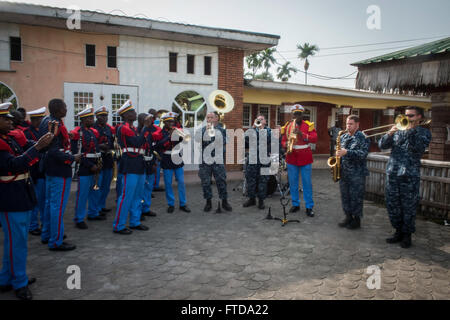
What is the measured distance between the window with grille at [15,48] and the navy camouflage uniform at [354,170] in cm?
979

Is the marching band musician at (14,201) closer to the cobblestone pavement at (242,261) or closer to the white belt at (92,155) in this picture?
the cobblestone pavement at (242,261)

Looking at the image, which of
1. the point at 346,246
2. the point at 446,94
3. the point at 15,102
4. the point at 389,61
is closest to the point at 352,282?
the point at 346,246

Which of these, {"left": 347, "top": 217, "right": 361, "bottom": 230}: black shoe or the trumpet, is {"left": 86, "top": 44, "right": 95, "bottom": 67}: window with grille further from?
{"left": 347, "top": 217, "right": 361, "bottom": 230}: black shoe

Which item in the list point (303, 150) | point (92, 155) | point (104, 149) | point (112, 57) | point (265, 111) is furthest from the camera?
point (265, 111)

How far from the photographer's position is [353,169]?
5.66 metres

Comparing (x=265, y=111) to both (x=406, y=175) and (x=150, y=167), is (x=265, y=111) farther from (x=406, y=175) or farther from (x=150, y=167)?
(x=406, y=175)

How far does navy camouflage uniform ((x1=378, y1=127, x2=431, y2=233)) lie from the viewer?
4863mm

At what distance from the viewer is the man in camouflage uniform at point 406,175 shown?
487cm

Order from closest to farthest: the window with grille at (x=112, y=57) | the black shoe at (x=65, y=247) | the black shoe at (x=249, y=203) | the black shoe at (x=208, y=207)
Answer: the black shoe at (x=65, y=247) → the black shoe at (x=208, y=207) → the black shoe at (x=249, y=203) → the window with grille at (x=112, y=57)

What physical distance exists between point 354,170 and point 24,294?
524cm

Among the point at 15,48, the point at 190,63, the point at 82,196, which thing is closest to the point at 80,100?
the point at 15,48

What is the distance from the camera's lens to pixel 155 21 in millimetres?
10109

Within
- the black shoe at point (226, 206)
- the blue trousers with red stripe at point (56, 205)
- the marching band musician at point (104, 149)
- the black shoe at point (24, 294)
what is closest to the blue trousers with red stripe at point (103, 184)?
the marching band musician at point (104, 149)

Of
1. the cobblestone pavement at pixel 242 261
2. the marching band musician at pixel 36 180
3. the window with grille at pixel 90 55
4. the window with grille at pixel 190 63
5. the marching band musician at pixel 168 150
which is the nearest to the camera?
the cobblestone pavement at pixel 242 261
